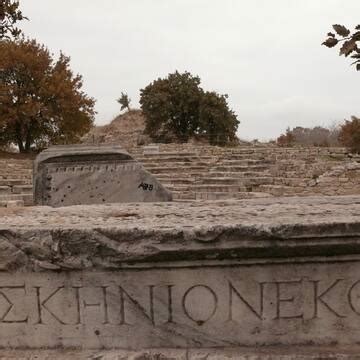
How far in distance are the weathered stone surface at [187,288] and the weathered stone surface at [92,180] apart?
4482mm

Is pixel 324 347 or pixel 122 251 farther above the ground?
pixel 122 251

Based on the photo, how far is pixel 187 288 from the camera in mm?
2127

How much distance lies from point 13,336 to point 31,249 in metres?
0.42

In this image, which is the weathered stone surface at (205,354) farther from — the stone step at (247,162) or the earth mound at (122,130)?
the earth mound at (122,130)

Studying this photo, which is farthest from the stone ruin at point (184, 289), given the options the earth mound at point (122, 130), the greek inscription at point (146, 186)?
the earth mound at point (122, 130)

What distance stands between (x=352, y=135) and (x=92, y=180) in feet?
56.6

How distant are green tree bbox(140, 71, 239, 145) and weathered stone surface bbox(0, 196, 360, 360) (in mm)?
25383

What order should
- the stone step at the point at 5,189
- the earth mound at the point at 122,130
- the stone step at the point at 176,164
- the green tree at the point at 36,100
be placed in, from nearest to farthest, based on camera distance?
the stone step at the point at 5,189 < the stone step at the point at 176,164 < the green tree at the point at 36,100 < the earth mound at the point at 122,130

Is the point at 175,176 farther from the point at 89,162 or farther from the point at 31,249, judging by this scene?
the point at 31,249

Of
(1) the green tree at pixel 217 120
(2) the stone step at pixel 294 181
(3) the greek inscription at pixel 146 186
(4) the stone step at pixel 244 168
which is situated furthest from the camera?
(1) the green tree at pixel 217 120

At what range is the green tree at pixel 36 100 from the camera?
2458cm

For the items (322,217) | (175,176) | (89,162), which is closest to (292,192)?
(175,176)

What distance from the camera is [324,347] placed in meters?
2.10

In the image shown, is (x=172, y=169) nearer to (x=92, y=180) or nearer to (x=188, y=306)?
(x=92, y=180)
